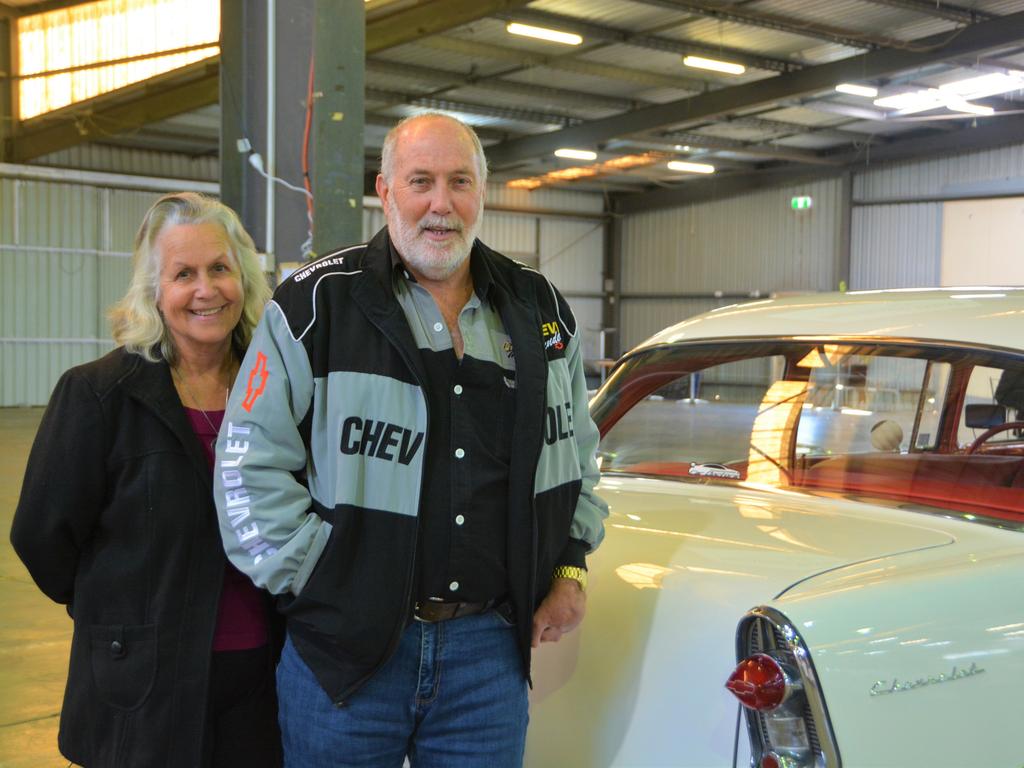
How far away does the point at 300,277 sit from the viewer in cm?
210

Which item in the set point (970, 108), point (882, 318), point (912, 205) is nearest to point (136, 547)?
point (882, 318)

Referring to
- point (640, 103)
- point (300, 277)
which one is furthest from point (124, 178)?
point (300, 277)

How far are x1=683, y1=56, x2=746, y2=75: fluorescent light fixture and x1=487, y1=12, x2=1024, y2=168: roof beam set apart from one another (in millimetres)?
773

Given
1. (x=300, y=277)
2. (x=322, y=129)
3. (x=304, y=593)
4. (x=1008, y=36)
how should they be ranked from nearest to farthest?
(x=304, y=593)
(x=300, y=277)
(x=322, y=129)
(x=1008, y=36)

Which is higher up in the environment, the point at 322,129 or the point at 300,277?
the point at 322,129

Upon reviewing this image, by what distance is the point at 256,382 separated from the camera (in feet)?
6.58

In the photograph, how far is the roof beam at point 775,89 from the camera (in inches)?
596

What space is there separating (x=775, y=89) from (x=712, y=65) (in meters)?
1.38

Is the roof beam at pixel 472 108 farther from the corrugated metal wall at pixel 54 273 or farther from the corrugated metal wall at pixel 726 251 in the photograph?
the corrugated metal wall at pixel 726 251

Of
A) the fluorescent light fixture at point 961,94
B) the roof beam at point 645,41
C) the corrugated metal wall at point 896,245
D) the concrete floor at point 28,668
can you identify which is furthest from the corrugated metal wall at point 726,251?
the concrete floor at point 28,668

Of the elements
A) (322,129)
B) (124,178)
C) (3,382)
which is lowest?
(3,382)

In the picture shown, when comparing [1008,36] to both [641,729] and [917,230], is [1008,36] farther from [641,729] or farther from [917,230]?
[641,729]

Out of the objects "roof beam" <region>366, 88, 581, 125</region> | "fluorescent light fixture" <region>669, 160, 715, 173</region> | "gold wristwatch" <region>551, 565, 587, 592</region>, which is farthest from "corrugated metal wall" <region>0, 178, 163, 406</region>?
"gold wristwatch" <region>551, 565, 587, 592</region>

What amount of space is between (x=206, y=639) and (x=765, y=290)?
25.8m
